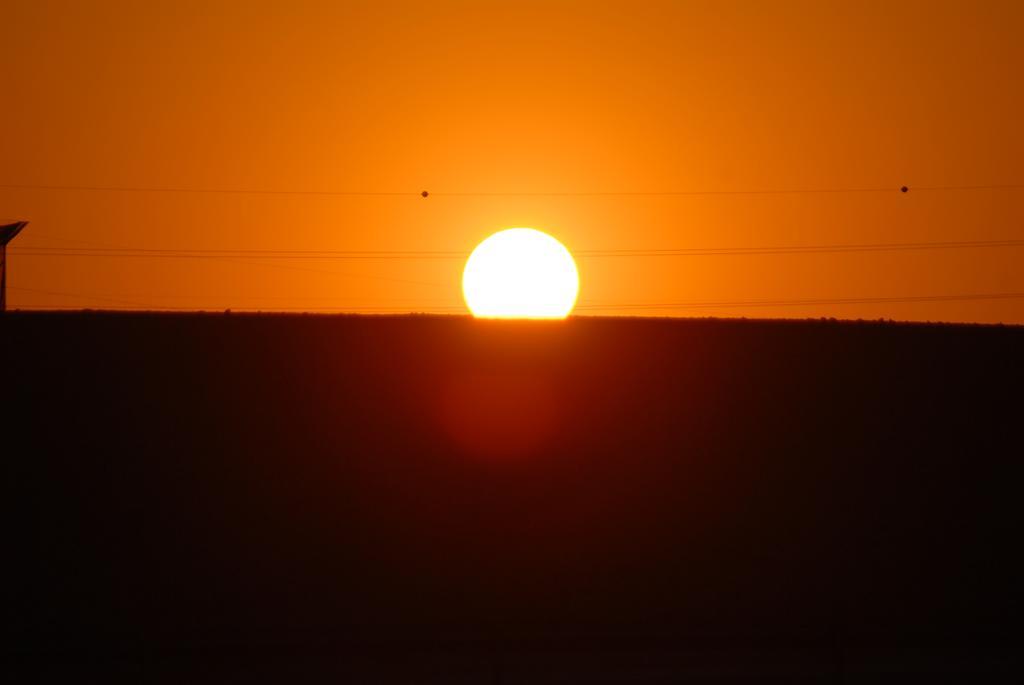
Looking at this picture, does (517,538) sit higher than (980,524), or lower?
lower

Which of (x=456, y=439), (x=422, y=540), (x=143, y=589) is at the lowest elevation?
(x=143, y=589)

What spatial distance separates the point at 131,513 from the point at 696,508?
16.6 ft

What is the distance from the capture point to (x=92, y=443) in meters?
11.4

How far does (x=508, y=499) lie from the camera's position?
11.9 m

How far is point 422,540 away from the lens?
1173 centimetres

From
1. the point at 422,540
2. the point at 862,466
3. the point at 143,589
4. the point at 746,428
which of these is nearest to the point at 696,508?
the point at 746,428

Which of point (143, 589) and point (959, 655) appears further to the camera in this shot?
point (959, 655)

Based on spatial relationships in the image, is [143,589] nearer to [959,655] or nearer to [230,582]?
[230,582]

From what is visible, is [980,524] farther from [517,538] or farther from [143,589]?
[143,589]

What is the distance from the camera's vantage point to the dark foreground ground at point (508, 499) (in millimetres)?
11281

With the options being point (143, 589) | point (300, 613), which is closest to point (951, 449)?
point (300, 613)

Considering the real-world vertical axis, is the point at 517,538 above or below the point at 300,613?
above

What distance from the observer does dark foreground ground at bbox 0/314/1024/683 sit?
11.3m

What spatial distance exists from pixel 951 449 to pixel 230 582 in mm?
6831
